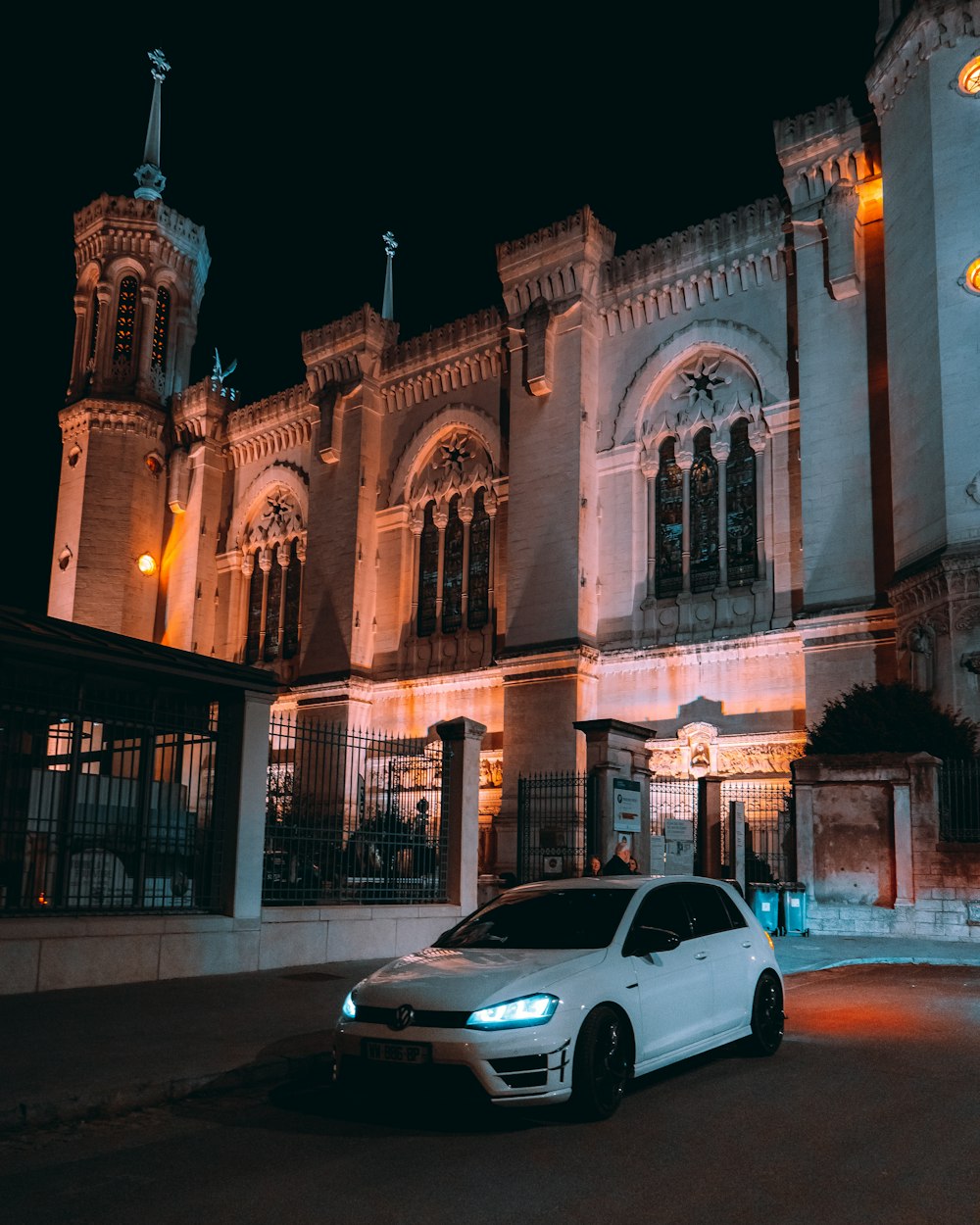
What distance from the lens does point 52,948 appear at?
1106 centimetres

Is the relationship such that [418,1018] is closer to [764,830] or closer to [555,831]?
[764,830]

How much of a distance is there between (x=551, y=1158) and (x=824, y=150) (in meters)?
27.8

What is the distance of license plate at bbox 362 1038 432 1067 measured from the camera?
21.1 feet

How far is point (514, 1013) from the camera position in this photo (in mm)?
6457

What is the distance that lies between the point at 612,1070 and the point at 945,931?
13.3 meters

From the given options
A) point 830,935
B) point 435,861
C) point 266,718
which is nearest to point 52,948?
point 266,718

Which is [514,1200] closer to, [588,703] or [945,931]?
[945,931]

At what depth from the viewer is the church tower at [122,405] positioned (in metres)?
43.5

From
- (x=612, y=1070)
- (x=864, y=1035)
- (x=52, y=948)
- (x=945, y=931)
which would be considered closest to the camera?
(x=612, y=1070)

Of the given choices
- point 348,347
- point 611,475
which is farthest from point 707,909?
point 348,347

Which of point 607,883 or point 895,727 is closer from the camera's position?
point 607,883

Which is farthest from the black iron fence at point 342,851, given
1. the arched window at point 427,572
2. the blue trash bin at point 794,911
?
the arched window at point 427,572

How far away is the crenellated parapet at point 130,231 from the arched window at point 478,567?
19162 mm

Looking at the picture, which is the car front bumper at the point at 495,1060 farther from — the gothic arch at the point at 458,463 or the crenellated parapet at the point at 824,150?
the gothic arch at the point at 458,463
